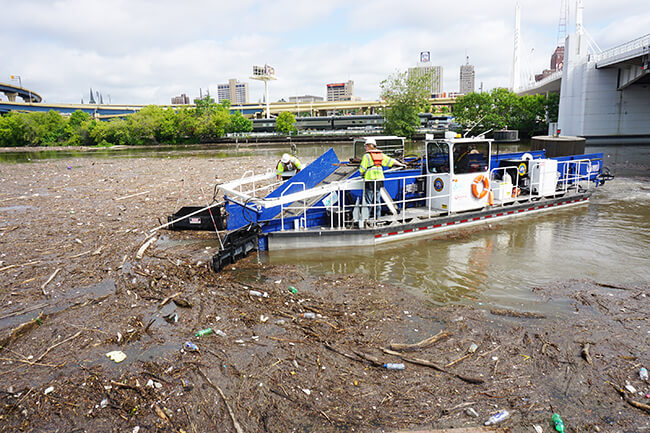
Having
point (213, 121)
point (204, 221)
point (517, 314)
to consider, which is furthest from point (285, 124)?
point (517, 314)

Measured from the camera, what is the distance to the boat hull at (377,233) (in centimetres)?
984

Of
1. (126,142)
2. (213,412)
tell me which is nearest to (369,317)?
(213,412)

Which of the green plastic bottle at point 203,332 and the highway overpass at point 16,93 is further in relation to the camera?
the highway overpass at point 16,93

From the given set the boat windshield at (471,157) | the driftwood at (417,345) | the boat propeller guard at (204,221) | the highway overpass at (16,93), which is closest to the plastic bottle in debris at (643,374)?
the driftwood at (417,345)

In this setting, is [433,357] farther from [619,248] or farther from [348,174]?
[619,248]

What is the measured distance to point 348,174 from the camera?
36.0 feet

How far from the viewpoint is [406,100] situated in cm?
5844

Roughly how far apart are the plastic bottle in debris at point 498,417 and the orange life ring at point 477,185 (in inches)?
310

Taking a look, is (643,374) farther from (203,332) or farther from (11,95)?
(11,95)

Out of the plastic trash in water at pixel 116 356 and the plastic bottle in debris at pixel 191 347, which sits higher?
the plastic bottle in debris at pixel 191 347

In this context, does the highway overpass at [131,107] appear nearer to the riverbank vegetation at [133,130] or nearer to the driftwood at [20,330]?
the riverbank vegetation at [133,130]

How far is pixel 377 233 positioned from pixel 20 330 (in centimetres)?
731

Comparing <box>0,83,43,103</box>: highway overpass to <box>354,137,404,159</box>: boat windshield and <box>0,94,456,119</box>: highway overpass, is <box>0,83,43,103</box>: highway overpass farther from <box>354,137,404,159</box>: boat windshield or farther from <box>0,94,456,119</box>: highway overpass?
<box>354,137,404,159</box>: boat windshield

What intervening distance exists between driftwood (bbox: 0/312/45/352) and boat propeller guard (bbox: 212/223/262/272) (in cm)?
316
